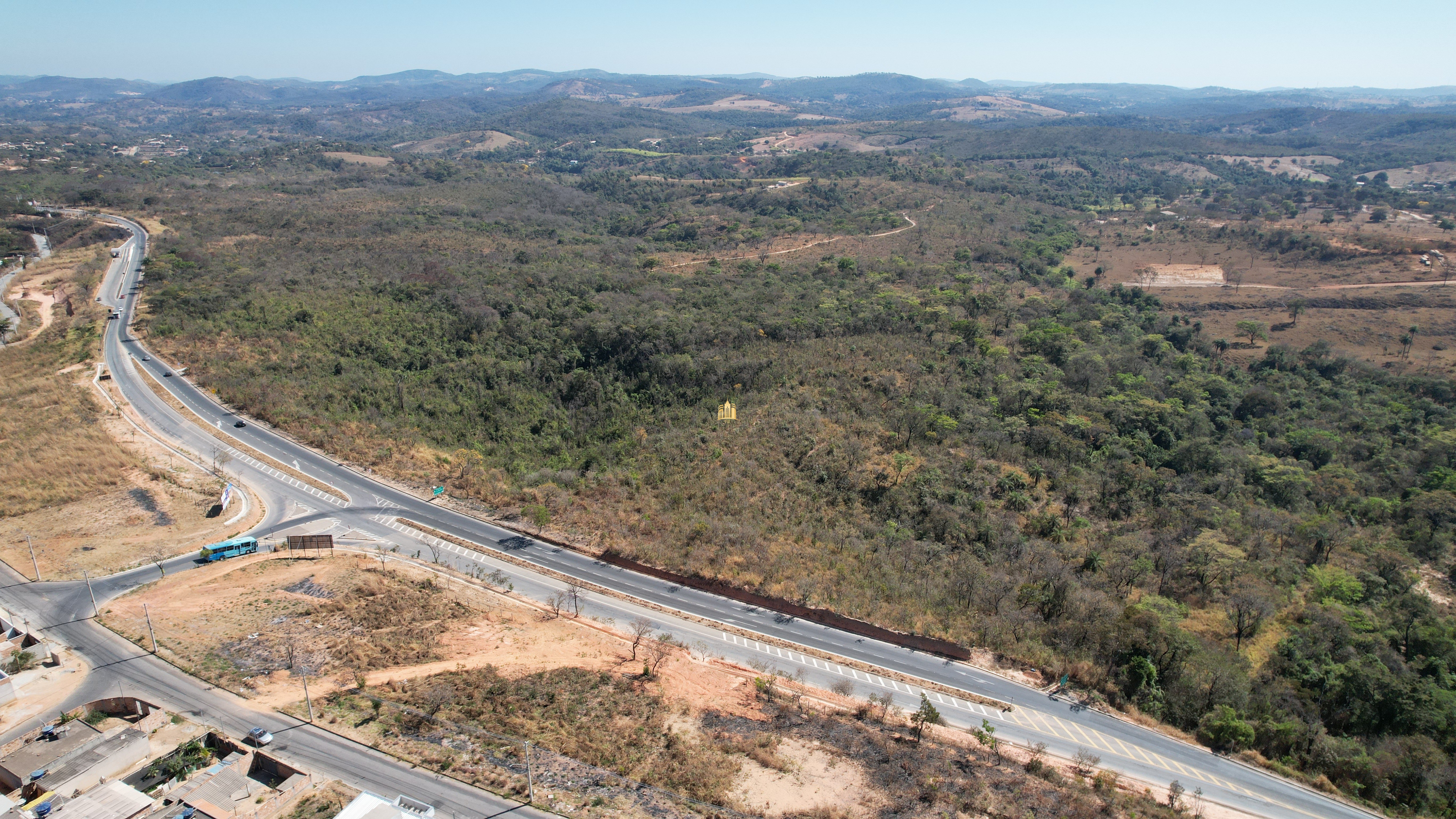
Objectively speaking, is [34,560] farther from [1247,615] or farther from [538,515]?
[1247,615]

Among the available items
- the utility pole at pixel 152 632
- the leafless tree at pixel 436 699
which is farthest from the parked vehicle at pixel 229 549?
the leafless tree at pixel 436 699

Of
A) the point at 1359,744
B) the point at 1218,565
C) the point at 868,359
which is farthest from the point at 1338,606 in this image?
the point at 868,359

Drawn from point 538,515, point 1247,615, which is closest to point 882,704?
point 1247,615

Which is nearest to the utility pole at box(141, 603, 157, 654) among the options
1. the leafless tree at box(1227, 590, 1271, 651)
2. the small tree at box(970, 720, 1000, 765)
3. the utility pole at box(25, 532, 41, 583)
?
the utility pole at box(25, 532, 41, 583)

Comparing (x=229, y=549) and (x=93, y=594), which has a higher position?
(x=93, y=594)

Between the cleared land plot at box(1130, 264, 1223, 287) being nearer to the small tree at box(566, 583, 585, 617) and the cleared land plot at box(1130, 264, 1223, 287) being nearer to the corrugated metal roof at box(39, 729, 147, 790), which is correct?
the small tree at box(566, 583, 585, 617)
